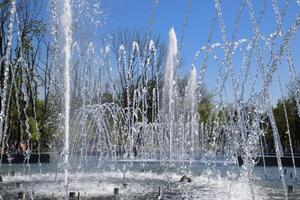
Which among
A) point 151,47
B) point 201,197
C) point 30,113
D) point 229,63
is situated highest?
point 151,47

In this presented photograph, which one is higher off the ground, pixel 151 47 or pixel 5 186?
pixel 151 47

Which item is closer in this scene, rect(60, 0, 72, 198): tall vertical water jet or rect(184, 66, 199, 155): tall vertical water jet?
rect(60, 0, 72, 198): tall vertical water jet

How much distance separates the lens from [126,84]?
4088 centimetres

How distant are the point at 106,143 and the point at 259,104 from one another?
1389 cm

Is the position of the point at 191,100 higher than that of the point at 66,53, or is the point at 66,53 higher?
the point at 191,100

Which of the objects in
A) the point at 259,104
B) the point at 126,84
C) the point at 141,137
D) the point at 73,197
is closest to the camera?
the point at 73,197

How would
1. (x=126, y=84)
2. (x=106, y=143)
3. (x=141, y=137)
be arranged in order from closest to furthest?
1. (x=106, y=143)
2. (x=141, y=137)
3. (x=126, y=84)

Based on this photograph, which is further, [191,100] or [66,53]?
[191,100]

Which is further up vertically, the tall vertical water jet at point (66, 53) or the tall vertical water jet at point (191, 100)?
the tall vertical water jet at point (191, 100)

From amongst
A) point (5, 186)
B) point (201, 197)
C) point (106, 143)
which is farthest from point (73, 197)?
point (106, 143)

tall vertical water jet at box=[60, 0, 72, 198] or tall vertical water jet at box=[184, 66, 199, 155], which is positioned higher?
tall vertical water jet at box=[184, 66, 199, 155]

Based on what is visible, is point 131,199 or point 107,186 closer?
point 131,199

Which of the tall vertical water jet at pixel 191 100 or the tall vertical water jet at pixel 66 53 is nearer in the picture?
the tall vertical water jet at pixel 66 53

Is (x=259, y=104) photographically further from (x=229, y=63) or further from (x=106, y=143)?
(x=106, y=143)
